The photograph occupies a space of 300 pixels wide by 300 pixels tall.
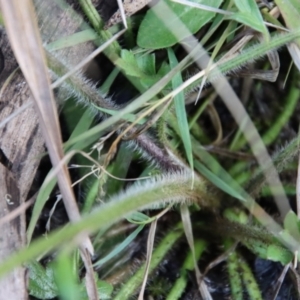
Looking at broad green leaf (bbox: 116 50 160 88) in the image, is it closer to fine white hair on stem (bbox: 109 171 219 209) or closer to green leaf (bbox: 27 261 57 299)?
fine white hair on stem (bbox: 109 171 219 209)

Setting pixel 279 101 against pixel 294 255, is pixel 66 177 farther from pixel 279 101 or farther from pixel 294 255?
pixel 279 101

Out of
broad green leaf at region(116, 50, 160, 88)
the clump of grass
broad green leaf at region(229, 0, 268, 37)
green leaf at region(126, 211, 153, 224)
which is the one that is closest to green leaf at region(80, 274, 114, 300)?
the clump of grass

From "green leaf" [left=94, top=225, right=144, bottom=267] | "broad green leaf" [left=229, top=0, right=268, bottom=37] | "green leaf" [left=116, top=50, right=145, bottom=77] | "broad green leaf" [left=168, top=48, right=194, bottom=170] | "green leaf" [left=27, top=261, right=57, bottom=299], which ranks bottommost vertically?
"green leaf" [left=94, top=225, right=144, bottom=267]

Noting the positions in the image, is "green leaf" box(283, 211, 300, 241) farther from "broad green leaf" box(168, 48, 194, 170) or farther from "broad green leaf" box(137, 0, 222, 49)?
"broad green leaf" box(137, 0, 222, 49)

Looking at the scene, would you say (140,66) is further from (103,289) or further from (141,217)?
(103,289)

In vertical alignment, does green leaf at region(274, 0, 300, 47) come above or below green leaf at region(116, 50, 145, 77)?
below

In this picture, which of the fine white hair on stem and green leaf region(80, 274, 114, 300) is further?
green leaf region(80, 274, 114, 300)

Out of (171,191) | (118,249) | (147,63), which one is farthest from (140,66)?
(118,249)

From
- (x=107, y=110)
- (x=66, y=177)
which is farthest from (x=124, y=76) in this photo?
(x=66, y=177)
